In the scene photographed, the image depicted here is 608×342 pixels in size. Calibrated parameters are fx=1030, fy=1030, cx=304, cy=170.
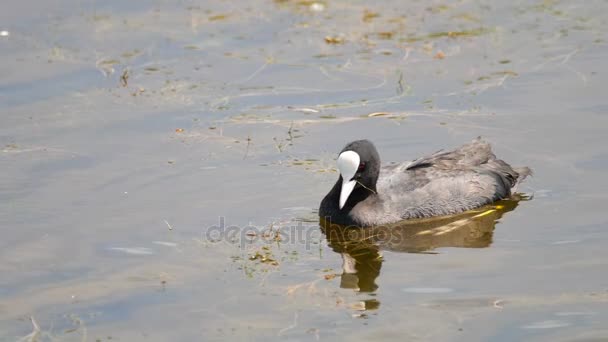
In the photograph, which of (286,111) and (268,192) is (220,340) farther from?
(286,111)

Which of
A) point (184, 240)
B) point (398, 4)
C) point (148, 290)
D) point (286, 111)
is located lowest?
point (148, 290)

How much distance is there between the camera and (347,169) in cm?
781

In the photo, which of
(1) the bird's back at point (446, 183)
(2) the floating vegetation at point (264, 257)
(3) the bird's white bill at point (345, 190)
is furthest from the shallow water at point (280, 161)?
(3) the bird's white bill at point (345, 190)

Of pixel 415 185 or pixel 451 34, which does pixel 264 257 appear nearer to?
pixel 415 185

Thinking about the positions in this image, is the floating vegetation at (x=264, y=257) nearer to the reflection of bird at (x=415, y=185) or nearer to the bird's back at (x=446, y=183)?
the reflection of bird at (x=415, y=185)

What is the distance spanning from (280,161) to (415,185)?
1.35 meters

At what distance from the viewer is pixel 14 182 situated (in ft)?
28.3

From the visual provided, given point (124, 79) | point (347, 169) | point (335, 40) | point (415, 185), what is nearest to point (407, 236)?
point (415, 185)

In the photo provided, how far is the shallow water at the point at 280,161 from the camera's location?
6.45 m

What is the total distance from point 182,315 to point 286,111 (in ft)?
13.2

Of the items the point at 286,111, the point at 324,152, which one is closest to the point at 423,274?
the point at 324,152

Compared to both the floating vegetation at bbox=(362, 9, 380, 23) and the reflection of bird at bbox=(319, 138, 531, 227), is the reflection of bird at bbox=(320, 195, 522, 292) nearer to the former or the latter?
the reflection of bird at bbox=(319, 138, 531, 227)

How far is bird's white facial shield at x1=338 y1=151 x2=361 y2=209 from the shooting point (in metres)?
7.78

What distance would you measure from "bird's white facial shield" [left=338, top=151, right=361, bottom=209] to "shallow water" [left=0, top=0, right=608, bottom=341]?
0.36m
